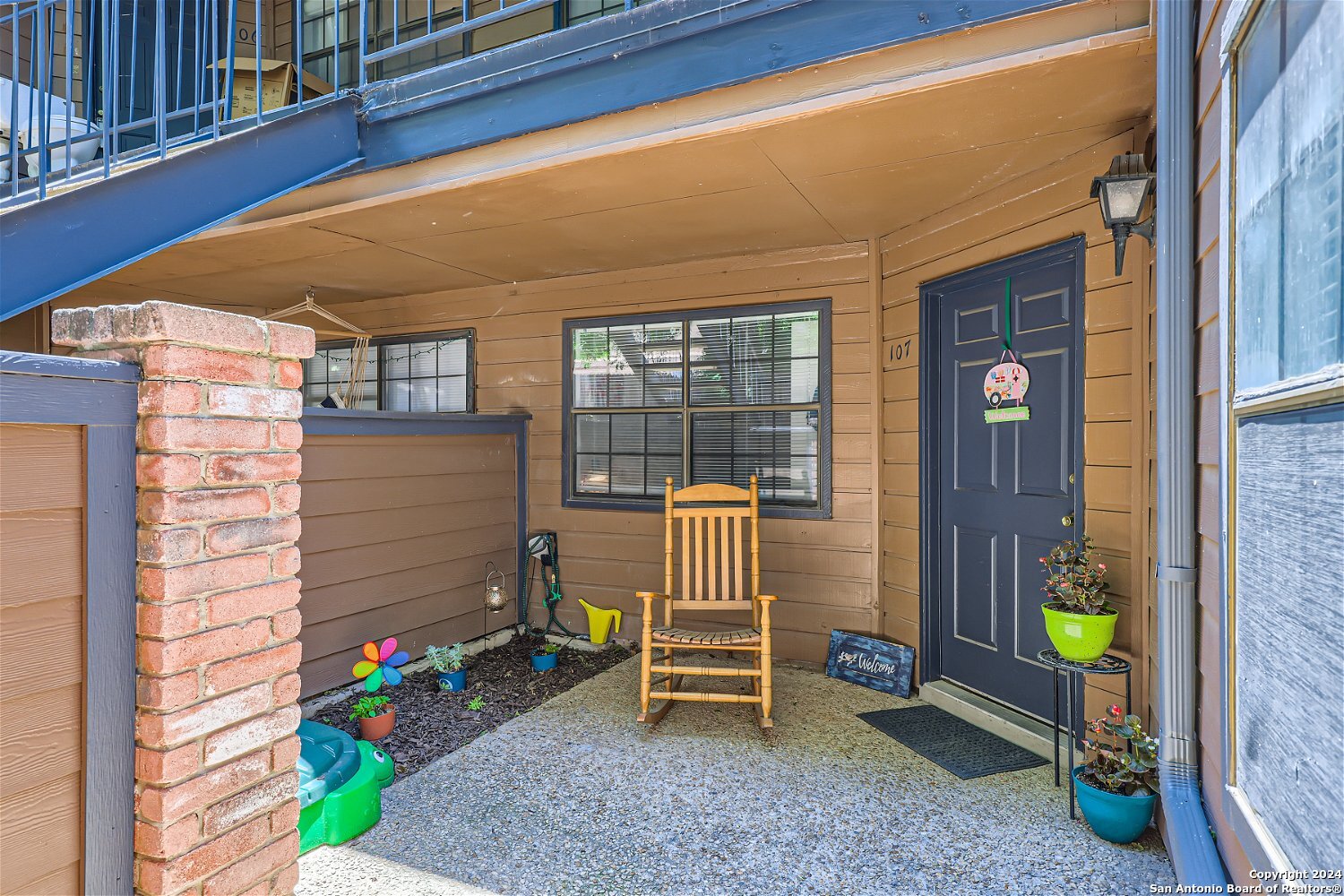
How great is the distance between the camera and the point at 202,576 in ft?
4.27

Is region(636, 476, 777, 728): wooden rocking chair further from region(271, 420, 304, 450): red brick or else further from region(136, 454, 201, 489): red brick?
region(136, 454, 201, 489): red brick

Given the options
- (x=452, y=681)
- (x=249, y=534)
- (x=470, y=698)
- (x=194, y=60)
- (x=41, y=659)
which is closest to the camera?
(x=41, y=659)

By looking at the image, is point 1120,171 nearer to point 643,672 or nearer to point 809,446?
point 809,446

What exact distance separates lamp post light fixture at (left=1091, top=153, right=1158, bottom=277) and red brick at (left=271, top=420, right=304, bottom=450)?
2.32 m

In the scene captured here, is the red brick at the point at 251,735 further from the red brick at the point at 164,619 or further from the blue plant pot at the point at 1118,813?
the blue plant pot at the point at 1118,813

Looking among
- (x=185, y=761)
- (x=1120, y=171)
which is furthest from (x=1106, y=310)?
(x=185, y=761)

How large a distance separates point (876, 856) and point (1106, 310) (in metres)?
1.99

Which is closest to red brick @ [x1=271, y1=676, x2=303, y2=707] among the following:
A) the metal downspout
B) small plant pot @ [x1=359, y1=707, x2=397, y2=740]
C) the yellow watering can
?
small plant pot @ [x1=359, y1=707, x2=397, y2=740]

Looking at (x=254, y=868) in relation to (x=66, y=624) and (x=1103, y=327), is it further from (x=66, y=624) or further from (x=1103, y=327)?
(x=1103, y=327)

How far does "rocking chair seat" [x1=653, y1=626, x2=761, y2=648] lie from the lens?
312 cm

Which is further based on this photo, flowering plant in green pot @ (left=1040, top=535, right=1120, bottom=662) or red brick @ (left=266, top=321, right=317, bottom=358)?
flowering plant in green pot @ (left=1040, top=535, right=1120, bottom=662)

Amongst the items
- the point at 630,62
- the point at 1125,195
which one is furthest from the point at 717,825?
the point at 630,62

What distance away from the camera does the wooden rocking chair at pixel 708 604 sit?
3.07m

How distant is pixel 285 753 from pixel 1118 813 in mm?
2257
